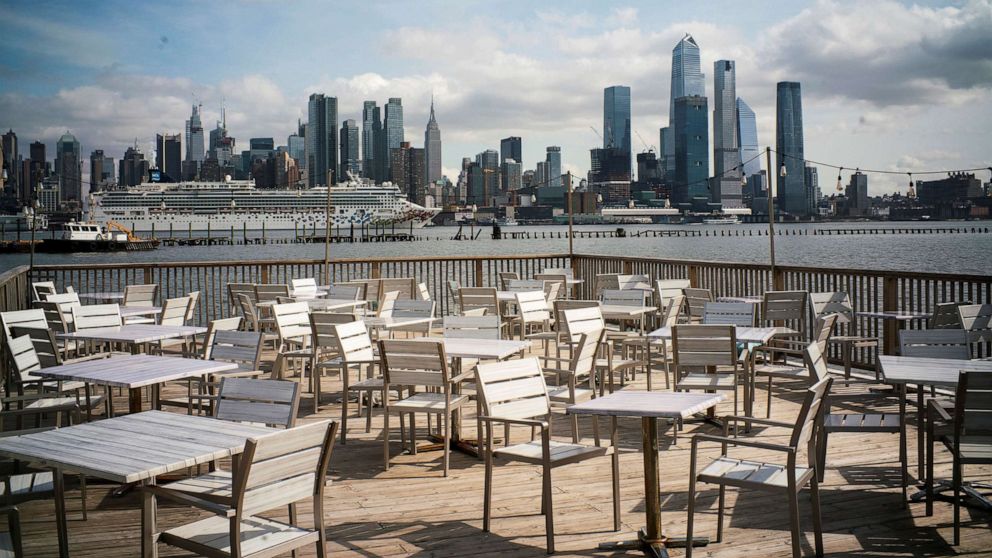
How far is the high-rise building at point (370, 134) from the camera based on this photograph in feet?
357

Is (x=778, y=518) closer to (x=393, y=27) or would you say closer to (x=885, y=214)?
(x=393, y=27)

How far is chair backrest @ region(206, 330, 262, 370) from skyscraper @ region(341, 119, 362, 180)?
103m

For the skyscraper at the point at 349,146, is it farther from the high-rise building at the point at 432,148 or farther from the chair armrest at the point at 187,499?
the chair armrest at the point at 187,499

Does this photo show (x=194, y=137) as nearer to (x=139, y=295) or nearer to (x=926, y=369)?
(x=139, y=295)

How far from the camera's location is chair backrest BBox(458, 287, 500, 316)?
30.1 ft

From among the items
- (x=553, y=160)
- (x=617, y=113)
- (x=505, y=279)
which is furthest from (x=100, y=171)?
(x=505, y=279)

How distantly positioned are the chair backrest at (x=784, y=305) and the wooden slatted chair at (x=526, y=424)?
474cm

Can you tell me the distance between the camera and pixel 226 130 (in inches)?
5236

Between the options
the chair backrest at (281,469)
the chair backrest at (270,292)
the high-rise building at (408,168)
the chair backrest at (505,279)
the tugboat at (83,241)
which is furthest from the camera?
the high-rise building at (408,168)

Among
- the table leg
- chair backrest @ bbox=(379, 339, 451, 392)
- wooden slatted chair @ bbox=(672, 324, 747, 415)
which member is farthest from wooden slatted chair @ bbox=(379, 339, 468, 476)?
the table leg

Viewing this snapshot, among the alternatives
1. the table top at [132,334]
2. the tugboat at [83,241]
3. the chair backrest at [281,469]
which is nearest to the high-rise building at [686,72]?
the tugboat at [83,241]

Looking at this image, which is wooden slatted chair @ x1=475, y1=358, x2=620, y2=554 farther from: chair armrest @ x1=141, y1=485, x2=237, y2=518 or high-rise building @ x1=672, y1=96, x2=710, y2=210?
high-rise building @ x1=672, y1=96, x2=710, y2=210

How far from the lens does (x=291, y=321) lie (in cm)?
795

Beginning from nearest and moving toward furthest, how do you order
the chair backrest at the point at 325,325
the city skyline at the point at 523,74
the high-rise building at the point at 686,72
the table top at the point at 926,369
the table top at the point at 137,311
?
1. the table top at the point at 926,369
2. the chair backrest at the point at 325,325
3. the table top at the point at 137,311
4. the city skyline at the point at 523,74
5. the high-rise building at the point at 686,72
